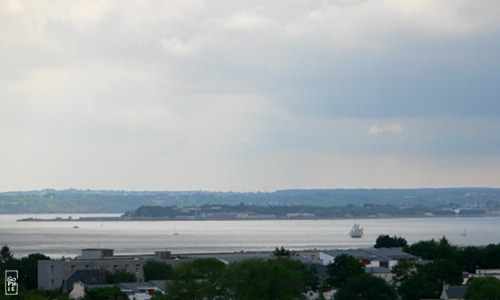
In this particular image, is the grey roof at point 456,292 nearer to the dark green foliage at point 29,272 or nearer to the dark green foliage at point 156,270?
the dark green foliage at point 156,270

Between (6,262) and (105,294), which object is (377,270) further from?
(6,262)

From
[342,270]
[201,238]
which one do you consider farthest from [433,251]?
[201,238]

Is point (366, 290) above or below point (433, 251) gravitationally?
below

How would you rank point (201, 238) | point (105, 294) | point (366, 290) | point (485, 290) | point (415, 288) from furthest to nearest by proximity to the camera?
point (201, 238) → point (415, 288) → point (366, 290) → point (105, 294) → point (485, 290)

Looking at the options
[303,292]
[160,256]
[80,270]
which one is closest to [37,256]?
[80,270]

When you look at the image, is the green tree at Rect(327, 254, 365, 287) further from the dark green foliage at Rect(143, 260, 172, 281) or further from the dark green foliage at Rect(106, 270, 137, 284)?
the dark green foliage at Rect(106, 270, 137, 284)
